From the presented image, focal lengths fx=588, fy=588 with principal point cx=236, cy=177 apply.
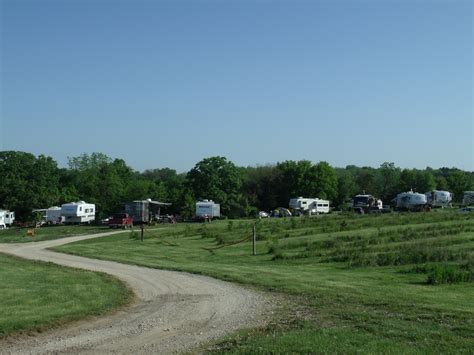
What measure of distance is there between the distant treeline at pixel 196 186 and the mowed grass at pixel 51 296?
198 ft

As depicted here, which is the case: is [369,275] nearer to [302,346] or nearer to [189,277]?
[189,277]

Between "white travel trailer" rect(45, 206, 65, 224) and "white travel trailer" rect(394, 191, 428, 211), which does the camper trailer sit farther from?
"white travel trailer" rect(394, 191, 428, 211)

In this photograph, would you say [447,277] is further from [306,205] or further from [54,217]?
[306,205]

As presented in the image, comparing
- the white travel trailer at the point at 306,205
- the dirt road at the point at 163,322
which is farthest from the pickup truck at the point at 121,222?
the dirt road at the point at 163,322

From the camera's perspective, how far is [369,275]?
19.3m

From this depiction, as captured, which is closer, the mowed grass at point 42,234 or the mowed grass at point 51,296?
the mowed grass at point 51,296

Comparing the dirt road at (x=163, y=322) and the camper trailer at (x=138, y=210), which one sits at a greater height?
the camper trailer at (x=138, y=210)

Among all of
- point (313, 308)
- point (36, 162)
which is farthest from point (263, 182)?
point (313, 308)

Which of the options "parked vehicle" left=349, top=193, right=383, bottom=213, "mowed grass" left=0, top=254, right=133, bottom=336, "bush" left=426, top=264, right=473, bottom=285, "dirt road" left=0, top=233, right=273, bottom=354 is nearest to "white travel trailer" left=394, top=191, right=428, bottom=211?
"parked vehicle" left=349, top=193, right=383, bottom=213

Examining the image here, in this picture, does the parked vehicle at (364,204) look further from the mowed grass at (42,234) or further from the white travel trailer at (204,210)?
the mowed grass at (42,234)

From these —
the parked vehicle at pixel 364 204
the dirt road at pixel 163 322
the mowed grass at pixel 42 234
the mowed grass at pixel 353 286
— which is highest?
the parked vehicle at pixel 364 204

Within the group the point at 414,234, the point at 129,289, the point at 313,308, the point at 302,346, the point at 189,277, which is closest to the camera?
the point at 302,346

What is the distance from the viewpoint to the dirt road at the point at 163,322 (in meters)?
9.32

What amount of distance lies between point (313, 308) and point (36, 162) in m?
83.2
